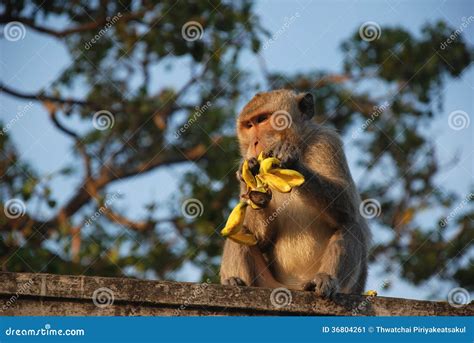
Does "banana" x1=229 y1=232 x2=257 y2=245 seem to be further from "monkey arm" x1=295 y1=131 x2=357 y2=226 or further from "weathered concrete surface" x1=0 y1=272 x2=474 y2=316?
"weathered concrete surface" x1=0 y1=272 x2=474 y2=316

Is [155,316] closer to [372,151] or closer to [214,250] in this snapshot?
[214,250]

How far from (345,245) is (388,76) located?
952cm

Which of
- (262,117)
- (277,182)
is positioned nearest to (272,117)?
(262,117)

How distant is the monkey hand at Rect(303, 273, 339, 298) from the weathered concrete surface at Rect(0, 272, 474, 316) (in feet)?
1.62

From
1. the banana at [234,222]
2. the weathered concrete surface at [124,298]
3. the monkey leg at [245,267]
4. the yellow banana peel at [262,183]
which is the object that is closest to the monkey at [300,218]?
the monkey leg at [245,267]

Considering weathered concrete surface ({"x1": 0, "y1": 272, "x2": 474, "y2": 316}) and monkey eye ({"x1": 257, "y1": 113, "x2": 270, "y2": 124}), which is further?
monkey eye ({"x1": 257, "y1": 113, "x2": 270, "y2": 124})

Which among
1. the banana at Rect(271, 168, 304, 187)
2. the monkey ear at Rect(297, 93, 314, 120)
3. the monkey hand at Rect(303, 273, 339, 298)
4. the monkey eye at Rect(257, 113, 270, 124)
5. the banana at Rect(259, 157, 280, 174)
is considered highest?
the monkey ear at Rect(297, 93, 314, 120)

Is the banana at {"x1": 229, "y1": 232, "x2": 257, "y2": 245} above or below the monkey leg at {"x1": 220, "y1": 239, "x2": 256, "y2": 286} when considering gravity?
above

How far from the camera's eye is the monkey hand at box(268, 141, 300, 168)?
8.65 metres

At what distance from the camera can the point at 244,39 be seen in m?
15.7

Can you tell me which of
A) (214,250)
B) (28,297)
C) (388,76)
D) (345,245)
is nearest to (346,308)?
(345,245)

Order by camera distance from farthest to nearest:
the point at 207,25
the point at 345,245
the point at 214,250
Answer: the point at 214,250 < the point at 207,25 < the point at 345,245

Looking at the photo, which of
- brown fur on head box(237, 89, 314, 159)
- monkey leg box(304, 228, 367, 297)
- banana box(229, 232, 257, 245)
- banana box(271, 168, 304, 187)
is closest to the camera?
banana box(271, 168, 304, 187)

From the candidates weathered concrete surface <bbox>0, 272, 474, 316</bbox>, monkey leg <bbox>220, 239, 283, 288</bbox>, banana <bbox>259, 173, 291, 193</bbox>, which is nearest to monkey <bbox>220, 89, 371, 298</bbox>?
monkey leg <bbox>220, 239, 283, 288</bbox>
